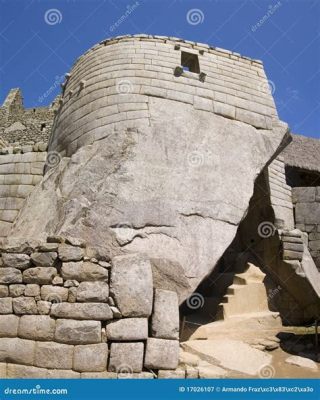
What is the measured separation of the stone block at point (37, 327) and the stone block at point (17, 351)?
68 mm

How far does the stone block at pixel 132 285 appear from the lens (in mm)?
3902

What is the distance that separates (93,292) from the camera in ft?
12.8

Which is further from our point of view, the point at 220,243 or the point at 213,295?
the point at 213,295

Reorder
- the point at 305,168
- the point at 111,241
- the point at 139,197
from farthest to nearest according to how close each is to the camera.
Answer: the point at 305,168
the point at 139,197
the point at 111,241

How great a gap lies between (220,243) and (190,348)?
61.8 inches

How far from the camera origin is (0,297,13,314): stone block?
3879 mm

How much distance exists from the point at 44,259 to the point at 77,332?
0.87 metres

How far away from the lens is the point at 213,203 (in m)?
5.49

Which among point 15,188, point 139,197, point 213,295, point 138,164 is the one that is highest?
point 15,188

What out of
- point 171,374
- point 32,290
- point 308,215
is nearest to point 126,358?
point 171,374

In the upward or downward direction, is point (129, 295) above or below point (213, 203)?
below

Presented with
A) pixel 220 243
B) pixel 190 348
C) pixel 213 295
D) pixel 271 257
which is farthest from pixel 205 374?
pixel 271 257

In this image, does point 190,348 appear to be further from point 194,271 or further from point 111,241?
point 111,241

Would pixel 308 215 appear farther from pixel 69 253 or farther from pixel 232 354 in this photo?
pixel 69 253
